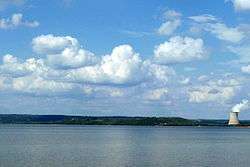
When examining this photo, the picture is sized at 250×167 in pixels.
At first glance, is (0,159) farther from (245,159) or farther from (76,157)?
(245,159)

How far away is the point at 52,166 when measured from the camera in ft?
202

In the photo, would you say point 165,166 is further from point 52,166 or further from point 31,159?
point 31,159

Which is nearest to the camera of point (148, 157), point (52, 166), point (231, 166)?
point (52, 166)

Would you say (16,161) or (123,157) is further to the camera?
(123,157)

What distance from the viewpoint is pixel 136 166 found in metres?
64.5

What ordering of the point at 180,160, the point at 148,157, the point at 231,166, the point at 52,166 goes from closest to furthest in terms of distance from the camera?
1. the point at 52,166
2. the point at 231,166
3. the point at 180,160
4. the point at 148,157

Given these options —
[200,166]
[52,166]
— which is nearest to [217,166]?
[200,166]

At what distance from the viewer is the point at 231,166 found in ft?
219

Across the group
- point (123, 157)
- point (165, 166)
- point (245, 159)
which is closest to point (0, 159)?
point (123, 157)

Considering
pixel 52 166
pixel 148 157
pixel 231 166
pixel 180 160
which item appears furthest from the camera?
pixel 148 157

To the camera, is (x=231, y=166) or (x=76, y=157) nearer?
(x=231, y=166)

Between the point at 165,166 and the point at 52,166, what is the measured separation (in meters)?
13.3

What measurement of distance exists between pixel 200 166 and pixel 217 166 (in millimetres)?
2181

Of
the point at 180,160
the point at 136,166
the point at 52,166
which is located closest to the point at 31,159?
the point at 52,166
